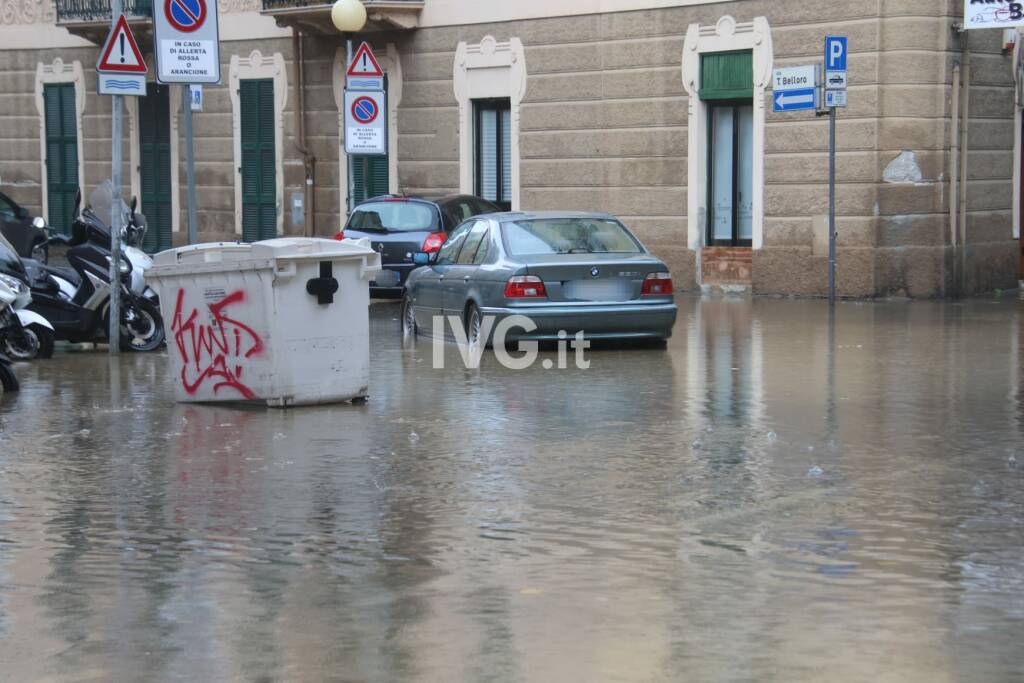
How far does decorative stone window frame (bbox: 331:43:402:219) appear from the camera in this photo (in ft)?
96.5

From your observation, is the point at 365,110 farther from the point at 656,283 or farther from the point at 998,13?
the point at 998,13

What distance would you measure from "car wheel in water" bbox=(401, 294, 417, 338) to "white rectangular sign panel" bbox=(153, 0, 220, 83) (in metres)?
3.18

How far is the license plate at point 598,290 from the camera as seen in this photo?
15534 millimetres

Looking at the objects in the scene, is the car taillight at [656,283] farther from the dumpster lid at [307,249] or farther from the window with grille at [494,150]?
the window with grille at [494,150]

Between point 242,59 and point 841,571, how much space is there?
2677 centimetres

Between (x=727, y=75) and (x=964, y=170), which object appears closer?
(x=964, y=170)

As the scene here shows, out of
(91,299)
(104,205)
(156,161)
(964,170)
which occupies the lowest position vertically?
(91,299)

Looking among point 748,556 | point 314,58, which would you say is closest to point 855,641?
point 748,556

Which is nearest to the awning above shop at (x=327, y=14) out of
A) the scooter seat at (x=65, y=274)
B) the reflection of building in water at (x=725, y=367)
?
the reflection of building in water at (x=725, y=367)

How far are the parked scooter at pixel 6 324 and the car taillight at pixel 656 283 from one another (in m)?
5.42

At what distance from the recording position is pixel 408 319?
18453 mm

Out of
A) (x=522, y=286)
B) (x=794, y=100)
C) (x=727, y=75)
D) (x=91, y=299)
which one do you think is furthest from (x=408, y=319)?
(x=727, y=75)

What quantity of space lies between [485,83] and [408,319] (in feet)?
33.8

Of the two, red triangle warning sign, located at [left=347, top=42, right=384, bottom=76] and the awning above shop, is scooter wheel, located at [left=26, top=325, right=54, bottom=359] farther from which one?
Result: the awning above shop
